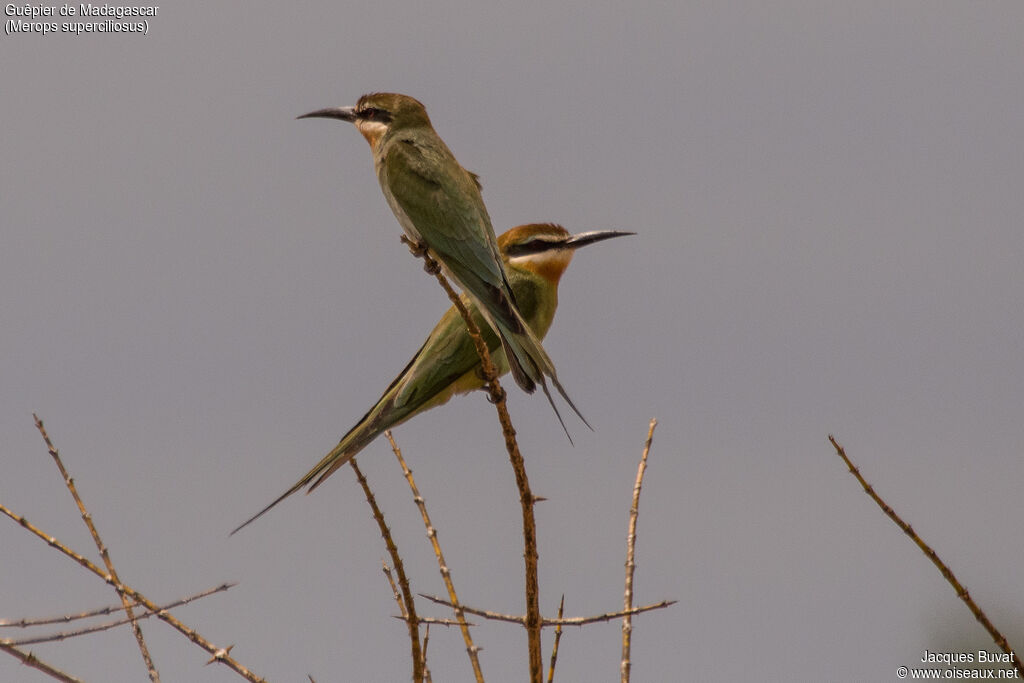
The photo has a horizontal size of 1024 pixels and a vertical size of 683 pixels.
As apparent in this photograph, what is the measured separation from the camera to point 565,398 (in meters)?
2.56

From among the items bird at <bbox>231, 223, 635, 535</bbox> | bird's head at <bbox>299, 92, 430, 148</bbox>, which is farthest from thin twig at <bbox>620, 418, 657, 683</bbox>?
bird's head at <bbox>299, 92, 430, 148</bbox>

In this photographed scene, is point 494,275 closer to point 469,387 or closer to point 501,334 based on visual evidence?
point 501,334

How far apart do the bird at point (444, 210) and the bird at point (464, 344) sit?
14 centimetres

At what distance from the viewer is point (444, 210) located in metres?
3.28

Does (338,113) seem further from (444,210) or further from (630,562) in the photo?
(630,562)

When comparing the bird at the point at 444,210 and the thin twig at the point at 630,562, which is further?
the bird at the point at 444,210

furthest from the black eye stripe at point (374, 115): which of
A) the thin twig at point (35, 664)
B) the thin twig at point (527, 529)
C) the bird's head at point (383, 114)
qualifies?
the thin twig at point (35, 664)

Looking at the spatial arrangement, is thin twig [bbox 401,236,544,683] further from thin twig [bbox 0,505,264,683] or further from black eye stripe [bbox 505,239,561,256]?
black eye stripe [bbox 505,239,561,256]

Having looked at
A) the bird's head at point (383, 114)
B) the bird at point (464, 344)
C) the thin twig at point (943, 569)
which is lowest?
the thin twig at point (943, 569)

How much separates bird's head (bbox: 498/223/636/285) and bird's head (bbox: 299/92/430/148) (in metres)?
0.50

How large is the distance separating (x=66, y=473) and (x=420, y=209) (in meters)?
1.48

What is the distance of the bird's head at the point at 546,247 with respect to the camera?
384 cm

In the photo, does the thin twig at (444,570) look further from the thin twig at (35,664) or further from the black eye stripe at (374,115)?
the black eye stripe at (374,115)

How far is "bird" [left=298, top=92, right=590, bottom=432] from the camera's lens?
2949 millimetres
